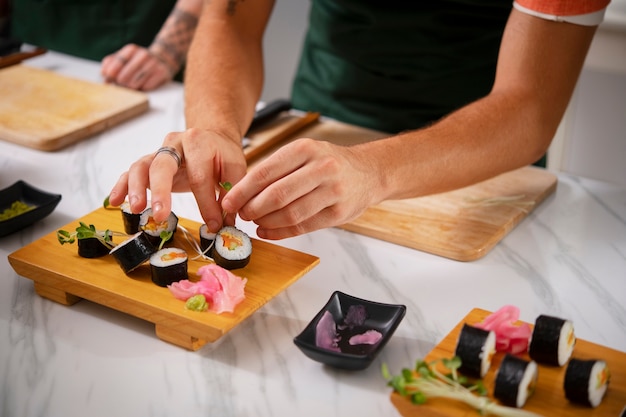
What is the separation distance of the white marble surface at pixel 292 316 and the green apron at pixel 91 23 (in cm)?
115

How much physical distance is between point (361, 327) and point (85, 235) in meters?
0.54

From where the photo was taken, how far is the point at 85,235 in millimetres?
1517

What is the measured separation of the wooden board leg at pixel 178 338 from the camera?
4.56 ft

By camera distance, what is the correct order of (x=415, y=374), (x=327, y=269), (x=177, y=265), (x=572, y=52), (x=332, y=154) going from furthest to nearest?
(x=572, y=52), (x=327, y=269), (x=332, y=154), (x=177, y=265), (x=415, y=374)

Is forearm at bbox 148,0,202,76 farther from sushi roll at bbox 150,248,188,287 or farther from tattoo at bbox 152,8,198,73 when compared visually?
sushi roll at bbox 150,248,188,287

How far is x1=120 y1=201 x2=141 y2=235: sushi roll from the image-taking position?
5.30ft

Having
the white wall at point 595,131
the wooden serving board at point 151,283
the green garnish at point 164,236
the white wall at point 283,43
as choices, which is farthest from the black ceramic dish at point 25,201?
the white wall at point 283,43

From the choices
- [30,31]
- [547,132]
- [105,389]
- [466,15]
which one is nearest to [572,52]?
[547,132]

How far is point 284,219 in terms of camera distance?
61.5 inches

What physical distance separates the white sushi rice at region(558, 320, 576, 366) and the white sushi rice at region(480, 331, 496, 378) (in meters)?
0.10

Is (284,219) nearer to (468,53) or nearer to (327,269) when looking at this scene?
(327,269)

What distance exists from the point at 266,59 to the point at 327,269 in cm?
298

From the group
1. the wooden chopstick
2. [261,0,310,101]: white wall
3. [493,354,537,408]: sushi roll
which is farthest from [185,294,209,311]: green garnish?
[261,0,310,101]: white wall

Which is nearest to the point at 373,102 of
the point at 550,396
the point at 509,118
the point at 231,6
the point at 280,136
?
the point at 280,136
